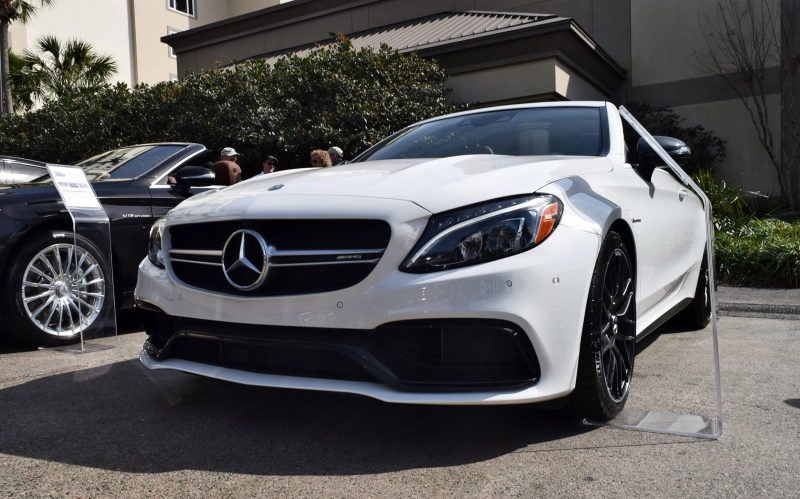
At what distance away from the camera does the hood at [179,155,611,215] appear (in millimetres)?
2750

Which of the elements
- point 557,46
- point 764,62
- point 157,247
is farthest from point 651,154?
point 764,62

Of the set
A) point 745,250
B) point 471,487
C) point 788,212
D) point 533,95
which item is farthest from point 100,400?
point 788,212

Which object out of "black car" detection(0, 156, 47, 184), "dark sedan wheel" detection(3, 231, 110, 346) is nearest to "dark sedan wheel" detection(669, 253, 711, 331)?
"dark sedan wheel" detection(3, 231, 110, 346)

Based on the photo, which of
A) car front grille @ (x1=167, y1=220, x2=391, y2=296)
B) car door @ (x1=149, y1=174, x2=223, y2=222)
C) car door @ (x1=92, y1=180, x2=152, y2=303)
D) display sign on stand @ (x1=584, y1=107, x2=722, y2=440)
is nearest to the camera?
car front grille @ (x1=167, y1=220, x2=391, y2=296)

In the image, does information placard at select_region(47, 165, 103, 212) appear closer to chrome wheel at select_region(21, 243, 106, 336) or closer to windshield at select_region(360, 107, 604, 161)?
chrome wheel at select_region(21, 243, 106, 336)

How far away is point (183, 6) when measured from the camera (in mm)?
33625

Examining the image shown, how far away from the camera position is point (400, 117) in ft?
38.1

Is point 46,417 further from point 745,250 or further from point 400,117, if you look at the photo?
point 400,117

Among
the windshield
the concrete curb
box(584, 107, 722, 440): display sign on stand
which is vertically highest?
the windshield

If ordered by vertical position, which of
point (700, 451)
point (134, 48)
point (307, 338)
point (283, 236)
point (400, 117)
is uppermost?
point (134, 48)

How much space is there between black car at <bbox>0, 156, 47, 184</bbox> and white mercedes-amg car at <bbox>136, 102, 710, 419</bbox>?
15.5ft

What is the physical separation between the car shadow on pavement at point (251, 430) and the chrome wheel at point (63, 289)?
4.21 feet

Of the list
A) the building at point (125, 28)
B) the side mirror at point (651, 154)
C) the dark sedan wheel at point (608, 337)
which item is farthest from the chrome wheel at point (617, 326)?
the building at point (125, 28)

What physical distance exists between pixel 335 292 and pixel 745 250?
6796 mm
